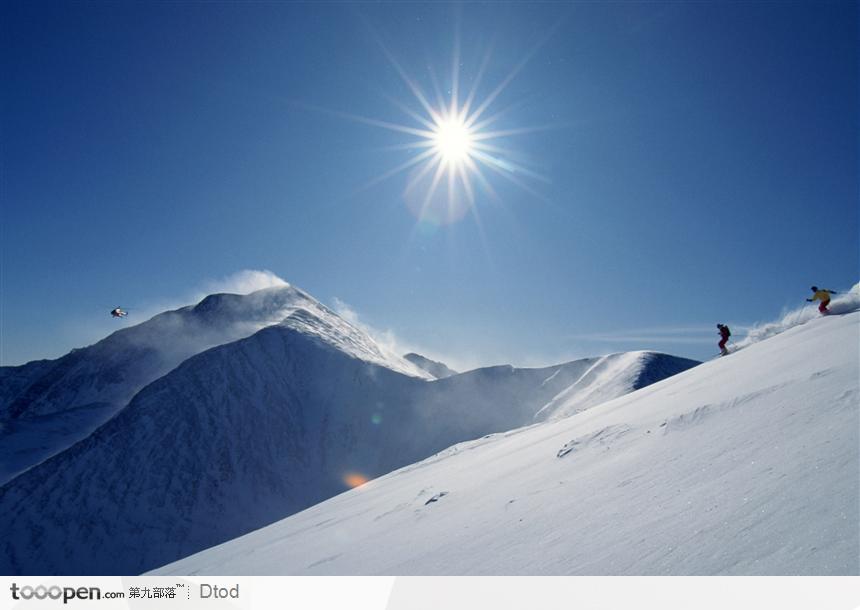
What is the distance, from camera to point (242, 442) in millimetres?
95438

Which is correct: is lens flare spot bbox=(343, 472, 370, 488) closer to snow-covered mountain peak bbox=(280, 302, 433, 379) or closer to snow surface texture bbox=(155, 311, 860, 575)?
snow-covered mountain peak bbox=(280, 302, 433, 379)

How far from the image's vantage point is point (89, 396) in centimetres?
14975

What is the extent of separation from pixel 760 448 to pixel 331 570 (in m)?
5.46

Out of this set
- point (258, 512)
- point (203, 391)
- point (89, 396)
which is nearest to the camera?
point (258, 512)

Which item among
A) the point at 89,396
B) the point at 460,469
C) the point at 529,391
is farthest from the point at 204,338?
the point at 460,469

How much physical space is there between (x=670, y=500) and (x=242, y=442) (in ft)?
340

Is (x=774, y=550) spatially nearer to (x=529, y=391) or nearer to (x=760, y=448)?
(x=760, y=448)
